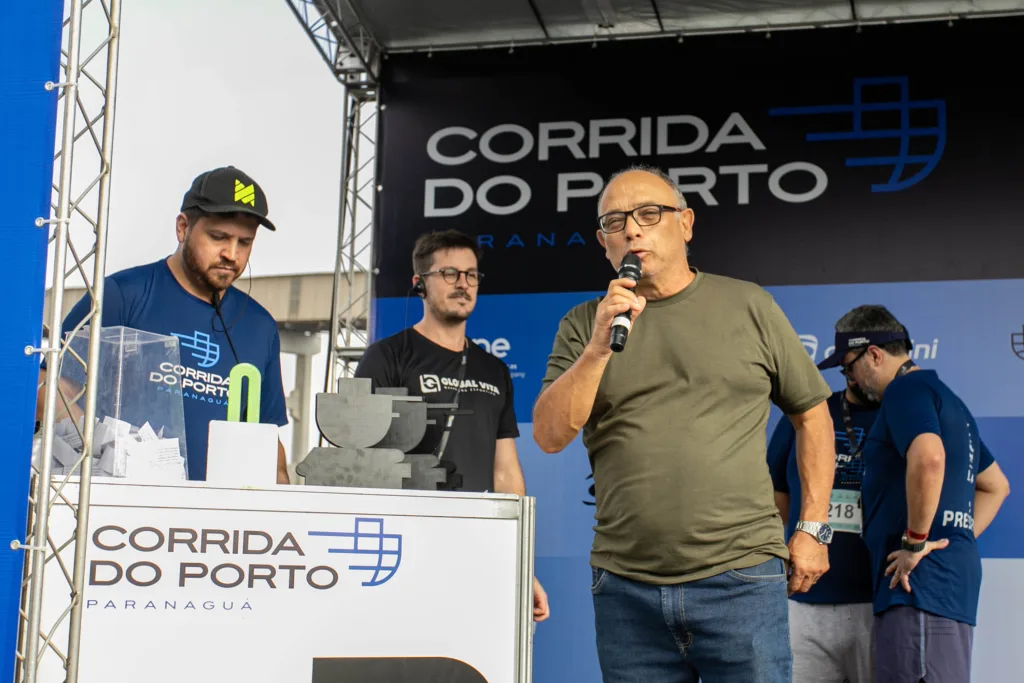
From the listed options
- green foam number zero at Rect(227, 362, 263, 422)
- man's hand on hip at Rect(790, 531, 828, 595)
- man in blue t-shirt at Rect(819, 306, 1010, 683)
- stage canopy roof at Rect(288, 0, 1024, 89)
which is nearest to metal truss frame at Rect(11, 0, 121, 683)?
green foam number zero at Rect(227, 362, 263, 422)

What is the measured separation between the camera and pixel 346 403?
210 cm

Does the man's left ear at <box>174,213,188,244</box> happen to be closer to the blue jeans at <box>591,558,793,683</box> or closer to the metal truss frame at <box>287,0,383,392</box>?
the blue jeans at <box>591,558,793,683</box>

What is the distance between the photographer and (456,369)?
347cm

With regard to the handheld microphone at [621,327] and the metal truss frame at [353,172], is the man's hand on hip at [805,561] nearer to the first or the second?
the handheld microphone at [621,327]

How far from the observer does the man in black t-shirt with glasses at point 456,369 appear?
10.8 feet

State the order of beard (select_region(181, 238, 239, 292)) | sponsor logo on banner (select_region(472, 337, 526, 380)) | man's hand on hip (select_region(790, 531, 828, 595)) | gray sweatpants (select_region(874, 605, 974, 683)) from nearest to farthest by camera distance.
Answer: man's hand on hip (select_region(790, 531, 828, 595))
beard (select_region(181, 238, 239, 292))
gray sweatpants (select_region(874, 605, 974, 683))
sponsor logo on banner (select_region(472, 337, 526, 380))

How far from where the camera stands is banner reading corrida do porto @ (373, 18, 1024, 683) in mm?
4617

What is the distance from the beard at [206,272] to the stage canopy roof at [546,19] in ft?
7.06

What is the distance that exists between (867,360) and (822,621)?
2.96 feet

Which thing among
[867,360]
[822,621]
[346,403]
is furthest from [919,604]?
[346,403]

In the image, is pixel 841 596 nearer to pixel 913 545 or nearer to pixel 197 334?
pixel 913 545

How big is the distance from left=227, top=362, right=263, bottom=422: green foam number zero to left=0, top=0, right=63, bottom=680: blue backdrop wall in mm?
832

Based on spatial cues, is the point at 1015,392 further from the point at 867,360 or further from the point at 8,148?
the point at 8,148

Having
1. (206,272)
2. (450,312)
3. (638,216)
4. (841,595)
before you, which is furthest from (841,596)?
(206,272)
